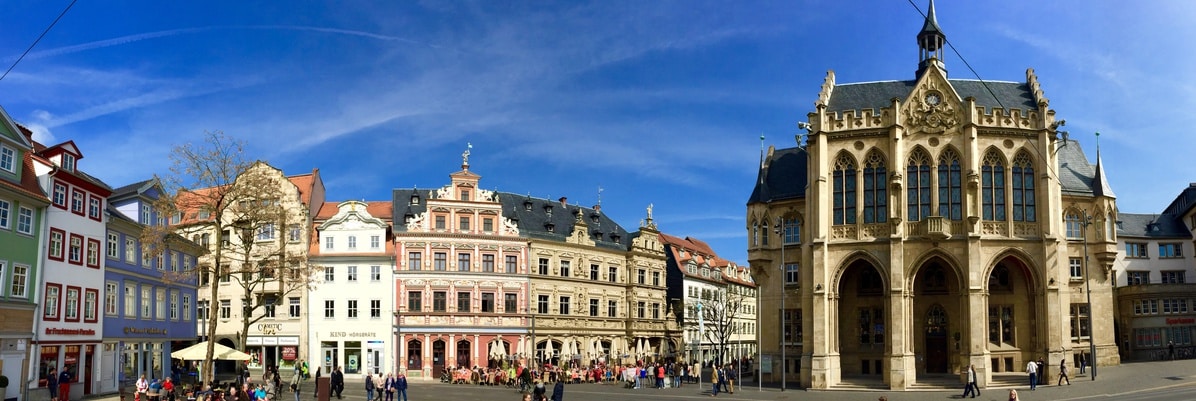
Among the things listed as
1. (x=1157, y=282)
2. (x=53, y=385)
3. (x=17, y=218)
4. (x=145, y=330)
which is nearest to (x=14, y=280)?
(x=17, y=218)

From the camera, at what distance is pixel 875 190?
5306 centimetres

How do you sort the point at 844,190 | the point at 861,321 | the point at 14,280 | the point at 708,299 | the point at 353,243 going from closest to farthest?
1. the point at 14,280
2. the point at 844,190
3. the point at 861,321
4. the point at 353,243
5. the point at 708,299

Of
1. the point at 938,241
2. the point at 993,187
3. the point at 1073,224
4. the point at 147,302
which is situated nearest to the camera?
the point at 147,302

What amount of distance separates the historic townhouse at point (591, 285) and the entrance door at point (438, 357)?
20.6 feet

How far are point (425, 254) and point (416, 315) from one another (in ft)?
13.6

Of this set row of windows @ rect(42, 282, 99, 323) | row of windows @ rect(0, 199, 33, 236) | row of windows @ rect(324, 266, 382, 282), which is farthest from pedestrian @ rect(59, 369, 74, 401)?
row of windows @ rect(324, 266, 382, 282)

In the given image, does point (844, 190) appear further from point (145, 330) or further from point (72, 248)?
point (72, 248)

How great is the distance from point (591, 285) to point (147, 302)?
→ 110 ft

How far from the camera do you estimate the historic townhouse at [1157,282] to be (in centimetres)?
6681

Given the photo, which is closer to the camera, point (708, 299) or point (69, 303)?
point (69, 303)

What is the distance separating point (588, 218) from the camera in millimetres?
79562

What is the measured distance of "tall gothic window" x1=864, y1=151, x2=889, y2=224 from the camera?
2074 inches

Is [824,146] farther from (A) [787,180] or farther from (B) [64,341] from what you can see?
(B) [64,341]

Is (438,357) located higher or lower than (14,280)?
lower
